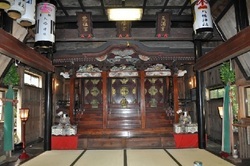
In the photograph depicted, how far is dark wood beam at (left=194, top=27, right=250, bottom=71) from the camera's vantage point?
14.9ft

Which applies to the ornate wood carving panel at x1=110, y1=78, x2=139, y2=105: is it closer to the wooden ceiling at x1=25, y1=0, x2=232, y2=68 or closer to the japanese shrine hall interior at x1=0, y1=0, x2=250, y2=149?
the japanese shrine hall interior at x1=0, y1=0, x2=250, y2=149

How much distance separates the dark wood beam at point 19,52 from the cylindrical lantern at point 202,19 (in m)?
4.78

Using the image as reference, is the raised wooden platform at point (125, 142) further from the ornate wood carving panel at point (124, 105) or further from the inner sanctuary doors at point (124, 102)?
the inner sanctuary doors at point (124, 102)

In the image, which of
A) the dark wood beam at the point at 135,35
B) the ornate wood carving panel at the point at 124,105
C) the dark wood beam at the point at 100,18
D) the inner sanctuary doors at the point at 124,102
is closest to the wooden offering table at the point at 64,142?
the inner sanctuary doors at the point at 124,102

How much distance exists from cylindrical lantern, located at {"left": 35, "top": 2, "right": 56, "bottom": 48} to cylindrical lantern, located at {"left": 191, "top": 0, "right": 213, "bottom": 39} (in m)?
4.11

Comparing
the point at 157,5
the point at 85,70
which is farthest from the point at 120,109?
the point at 157,5

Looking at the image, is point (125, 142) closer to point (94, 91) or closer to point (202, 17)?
point (202, 17)

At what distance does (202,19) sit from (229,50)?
1273 millimetres

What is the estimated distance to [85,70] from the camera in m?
11.3

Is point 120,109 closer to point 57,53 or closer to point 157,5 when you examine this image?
point 57,53

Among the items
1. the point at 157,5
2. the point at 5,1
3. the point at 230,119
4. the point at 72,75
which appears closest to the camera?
the point at 5,1

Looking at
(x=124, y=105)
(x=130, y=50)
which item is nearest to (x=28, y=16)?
(x=130, y=50)

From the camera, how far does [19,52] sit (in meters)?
5.41

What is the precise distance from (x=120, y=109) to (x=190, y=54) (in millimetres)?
5123
